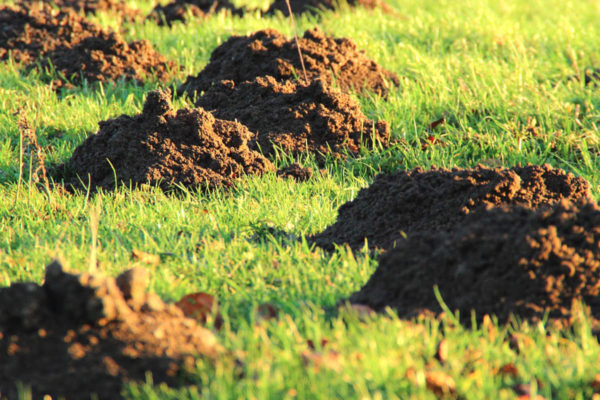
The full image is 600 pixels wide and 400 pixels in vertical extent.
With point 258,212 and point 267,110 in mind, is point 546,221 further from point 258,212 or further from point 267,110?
point 267,110

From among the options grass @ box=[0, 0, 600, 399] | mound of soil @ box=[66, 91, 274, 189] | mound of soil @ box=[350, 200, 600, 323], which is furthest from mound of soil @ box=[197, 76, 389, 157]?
mound of soil @ box=[350, 200, 600, 323]

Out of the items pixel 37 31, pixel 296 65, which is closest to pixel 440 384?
pixel 296 65

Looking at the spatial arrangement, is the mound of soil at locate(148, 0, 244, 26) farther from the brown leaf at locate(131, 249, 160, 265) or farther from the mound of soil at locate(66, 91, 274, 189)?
the brown leaf at locate(131, 249, 160, 265)

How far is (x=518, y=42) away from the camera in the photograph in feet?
26.6

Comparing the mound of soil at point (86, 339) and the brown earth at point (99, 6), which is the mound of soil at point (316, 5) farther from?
the mound of soil at point (86, 339)

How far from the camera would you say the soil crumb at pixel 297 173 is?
535 centimetres

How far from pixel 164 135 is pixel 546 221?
3223 mm

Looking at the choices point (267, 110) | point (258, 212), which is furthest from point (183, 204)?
point (267, 110)

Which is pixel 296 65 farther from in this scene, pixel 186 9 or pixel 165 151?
pixel 186 9

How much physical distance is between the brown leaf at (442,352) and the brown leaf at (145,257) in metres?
1.66

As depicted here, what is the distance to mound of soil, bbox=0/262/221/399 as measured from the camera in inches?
95.3

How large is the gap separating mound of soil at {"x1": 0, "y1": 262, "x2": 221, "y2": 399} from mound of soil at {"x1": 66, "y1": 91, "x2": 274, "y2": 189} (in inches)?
102

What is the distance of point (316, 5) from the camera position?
1038 centimetres

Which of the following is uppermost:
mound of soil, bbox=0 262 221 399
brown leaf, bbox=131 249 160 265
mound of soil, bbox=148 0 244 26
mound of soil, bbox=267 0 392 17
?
mound of soil, bbox=267 0 392 17
